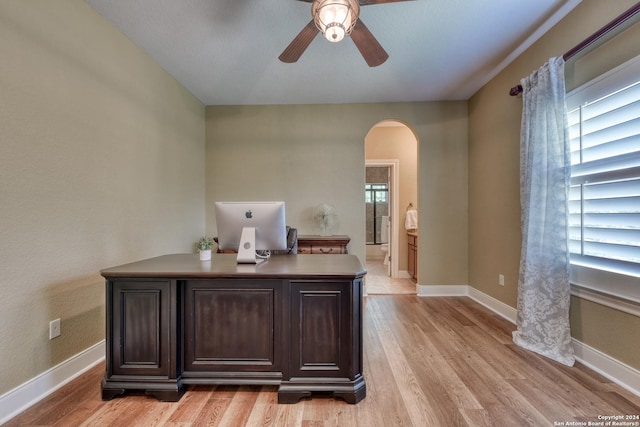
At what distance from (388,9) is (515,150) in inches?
74.3

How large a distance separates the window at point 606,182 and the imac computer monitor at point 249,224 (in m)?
2.25

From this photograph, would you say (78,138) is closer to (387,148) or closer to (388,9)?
(388,9)

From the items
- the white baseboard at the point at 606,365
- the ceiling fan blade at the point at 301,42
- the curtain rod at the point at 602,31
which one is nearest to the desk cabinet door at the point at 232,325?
the ceiling fan blade at the point at 301,42

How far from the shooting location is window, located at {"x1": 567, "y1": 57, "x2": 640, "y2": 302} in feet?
5.87

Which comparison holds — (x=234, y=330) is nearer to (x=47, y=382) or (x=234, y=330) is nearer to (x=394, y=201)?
(x=47, y=382)

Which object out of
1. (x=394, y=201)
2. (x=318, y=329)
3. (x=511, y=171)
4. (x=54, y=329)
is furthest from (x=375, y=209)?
(x=54, y=329)

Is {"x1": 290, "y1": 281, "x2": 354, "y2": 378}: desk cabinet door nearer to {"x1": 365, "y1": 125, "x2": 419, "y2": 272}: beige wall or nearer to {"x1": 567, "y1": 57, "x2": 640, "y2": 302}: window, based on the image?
{"x1": 567, "y1": 57, "x2": 640, "y2": 302}: window

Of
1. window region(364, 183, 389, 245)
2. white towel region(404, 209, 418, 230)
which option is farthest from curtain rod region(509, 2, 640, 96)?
window region(364, 183, 389, 245)

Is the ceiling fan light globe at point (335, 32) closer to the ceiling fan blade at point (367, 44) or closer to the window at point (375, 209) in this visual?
the ceiling fan blade at point (367, 44)

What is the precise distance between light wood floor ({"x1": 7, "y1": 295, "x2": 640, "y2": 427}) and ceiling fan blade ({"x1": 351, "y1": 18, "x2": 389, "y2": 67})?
228cm

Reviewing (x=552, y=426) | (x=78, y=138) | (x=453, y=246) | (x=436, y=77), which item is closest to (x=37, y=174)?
(x=78, y=138)

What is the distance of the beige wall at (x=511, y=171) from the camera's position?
1.89m

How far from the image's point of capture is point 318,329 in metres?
1.74

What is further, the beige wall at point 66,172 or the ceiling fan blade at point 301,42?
the ceiling fan blade at point 301,42
